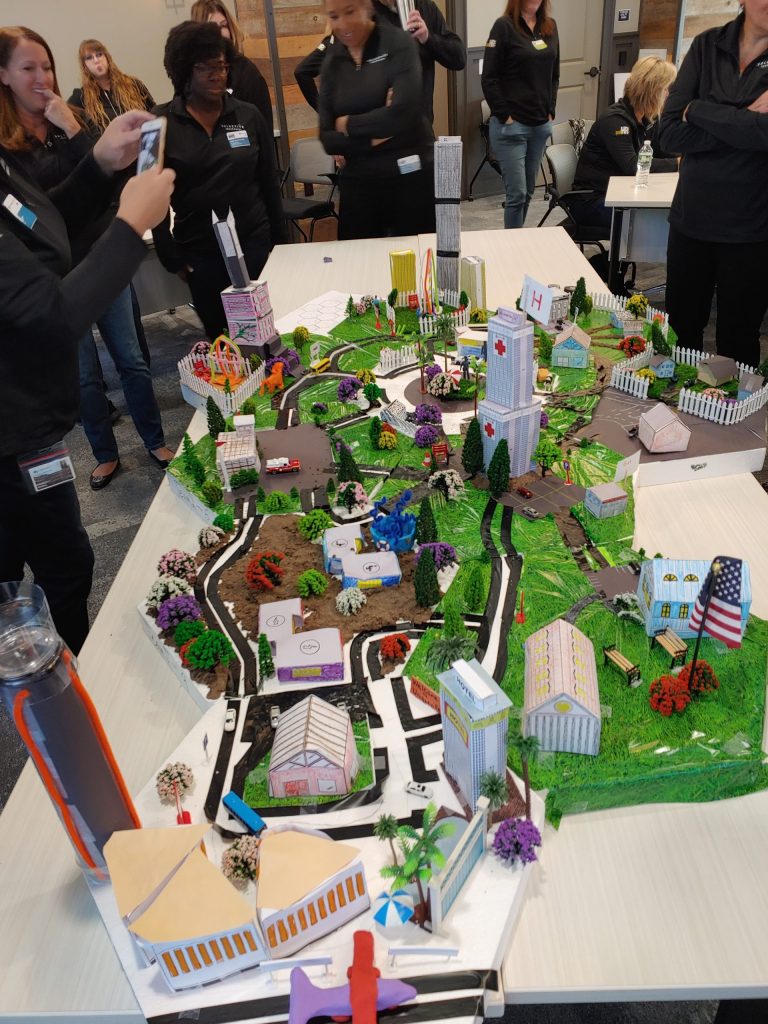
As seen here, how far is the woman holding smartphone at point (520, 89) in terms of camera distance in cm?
697

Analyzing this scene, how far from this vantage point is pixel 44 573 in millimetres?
2727

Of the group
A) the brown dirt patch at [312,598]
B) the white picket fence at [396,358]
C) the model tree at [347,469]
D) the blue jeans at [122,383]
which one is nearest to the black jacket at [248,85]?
the blue jeans at [122,383]

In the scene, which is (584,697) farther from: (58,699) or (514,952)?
(58,699)

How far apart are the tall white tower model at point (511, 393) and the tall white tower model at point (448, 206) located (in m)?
1.51

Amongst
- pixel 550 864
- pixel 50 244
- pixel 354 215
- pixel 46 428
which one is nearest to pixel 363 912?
pixel 550 864

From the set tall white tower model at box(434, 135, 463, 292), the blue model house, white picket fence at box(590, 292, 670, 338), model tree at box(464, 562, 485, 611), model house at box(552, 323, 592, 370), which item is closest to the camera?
the blue model house

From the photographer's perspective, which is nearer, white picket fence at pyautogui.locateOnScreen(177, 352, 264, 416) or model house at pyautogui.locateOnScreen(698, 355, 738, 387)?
model house at pyautogui.locateOnScreen(698, 355, 738, 387)

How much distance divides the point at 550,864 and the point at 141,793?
983mm

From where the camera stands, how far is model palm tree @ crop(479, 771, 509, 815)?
5.74ft

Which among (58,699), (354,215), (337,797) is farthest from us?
(354,215)

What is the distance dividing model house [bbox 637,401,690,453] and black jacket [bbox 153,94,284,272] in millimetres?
2536

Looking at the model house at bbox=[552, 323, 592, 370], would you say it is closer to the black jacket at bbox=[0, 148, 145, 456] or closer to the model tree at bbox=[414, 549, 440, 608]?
the model tree at bbox=[414, 549, 440, 608]

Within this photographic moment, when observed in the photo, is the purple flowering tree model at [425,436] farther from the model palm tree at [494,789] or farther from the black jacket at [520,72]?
the black jacket at [520,72]

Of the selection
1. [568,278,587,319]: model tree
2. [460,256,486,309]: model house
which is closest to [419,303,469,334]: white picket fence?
[460,256,486,309]: model house
